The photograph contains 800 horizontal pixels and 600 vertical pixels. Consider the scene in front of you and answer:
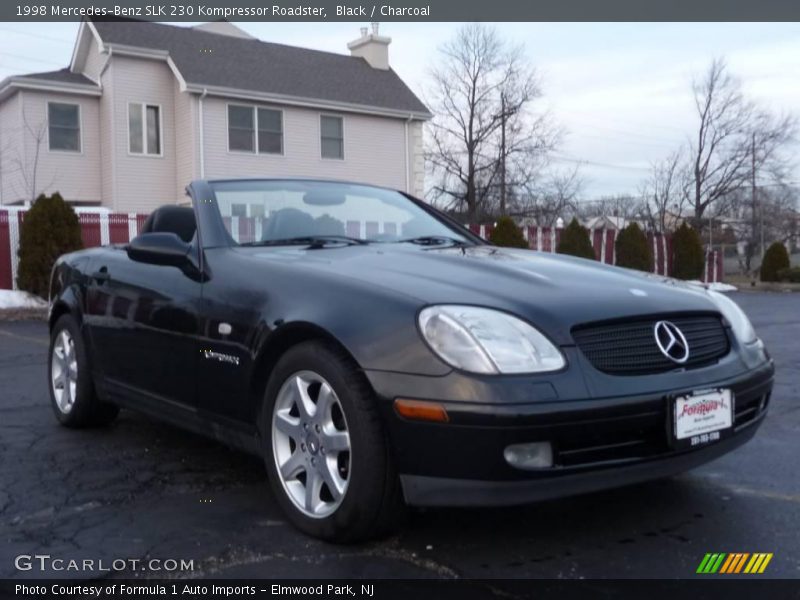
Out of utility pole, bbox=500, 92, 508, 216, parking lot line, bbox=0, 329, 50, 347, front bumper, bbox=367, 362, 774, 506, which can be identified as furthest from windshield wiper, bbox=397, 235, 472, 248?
utility pole, bbox=500, 92, 508, 216

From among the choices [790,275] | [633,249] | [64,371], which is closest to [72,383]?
[64,371]

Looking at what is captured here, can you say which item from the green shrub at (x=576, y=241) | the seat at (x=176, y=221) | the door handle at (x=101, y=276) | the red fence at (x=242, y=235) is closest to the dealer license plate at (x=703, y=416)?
the red fence at (x=242, y=235)

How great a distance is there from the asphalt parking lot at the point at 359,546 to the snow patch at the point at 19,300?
10602 mm

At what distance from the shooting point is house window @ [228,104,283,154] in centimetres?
2400

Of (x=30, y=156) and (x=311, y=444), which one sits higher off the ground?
(x=30, y=156)

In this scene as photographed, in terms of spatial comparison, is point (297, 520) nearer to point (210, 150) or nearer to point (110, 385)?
point (110, 385)

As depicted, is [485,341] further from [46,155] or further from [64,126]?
[64,126]

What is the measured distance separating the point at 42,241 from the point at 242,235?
38.3 ft

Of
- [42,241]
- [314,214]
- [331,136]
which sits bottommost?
[42,241]

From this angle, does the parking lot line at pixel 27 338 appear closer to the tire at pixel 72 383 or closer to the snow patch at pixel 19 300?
the snow patch at pixel 19 300

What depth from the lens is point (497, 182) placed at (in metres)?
37.9

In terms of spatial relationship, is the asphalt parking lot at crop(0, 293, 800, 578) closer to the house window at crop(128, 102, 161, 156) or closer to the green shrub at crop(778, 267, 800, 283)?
the house window at crop(128, 102, 161, 156)

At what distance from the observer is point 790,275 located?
27875 mm

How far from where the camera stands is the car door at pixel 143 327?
161 inches
